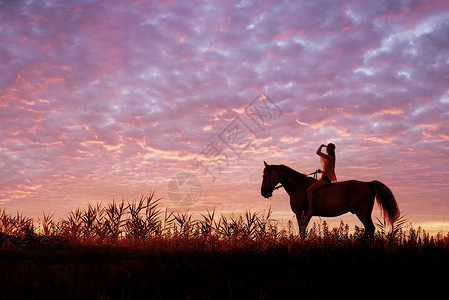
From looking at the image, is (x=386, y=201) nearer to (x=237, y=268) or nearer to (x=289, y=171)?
(x=289, y=171)

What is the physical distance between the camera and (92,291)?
7.54 metres

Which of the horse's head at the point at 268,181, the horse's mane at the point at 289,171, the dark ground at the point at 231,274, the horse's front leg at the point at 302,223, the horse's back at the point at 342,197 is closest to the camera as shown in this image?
the dark ground at the point at 231,274

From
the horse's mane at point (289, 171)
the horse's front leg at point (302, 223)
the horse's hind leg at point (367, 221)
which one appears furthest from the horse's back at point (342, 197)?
the horse's mane at point (289, 171)

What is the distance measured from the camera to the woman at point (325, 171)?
1423 centimetres

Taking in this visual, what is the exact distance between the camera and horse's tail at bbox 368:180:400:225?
14297mm

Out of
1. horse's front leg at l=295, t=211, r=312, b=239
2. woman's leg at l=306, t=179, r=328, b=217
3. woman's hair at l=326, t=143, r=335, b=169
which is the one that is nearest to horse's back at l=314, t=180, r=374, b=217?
woman's leg at l=306, t=179, r=328, b=217

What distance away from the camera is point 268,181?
15.9m

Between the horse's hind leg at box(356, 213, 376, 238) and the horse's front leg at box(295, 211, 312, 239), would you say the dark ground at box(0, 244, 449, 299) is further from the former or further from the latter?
the horse's hind leg at box(356, 213, 376, 238)

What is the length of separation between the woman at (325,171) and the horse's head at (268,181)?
1.66 metres

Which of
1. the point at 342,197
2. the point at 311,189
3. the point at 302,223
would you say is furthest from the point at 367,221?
the point at 302,223

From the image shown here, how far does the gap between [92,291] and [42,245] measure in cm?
535

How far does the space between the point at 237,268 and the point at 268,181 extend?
24.7 ft

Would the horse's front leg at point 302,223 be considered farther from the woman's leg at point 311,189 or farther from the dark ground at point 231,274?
the dark ground at point 231,274

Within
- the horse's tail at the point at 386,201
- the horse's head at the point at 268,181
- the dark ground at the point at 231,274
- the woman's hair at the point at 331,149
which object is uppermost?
the woman's hair at the point at 331,149
